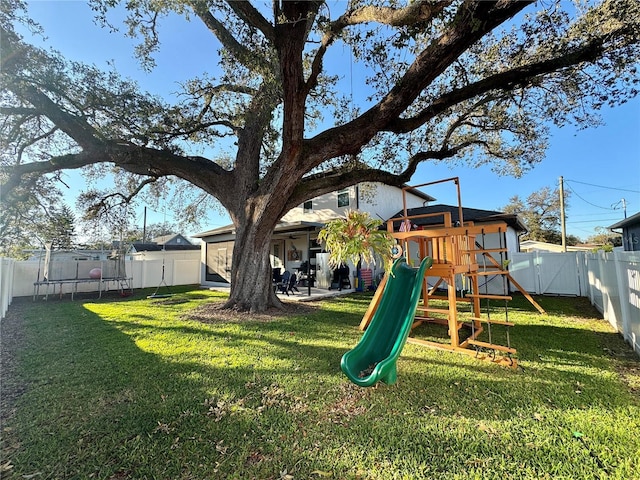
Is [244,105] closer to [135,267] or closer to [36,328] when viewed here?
[36,328]

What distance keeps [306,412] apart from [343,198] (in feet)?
39.3

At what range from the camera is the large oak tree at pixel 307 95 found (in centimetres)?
500

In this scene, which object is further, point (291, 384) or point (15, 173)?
point (15, 173)

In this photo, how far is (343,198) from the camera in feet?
46.1

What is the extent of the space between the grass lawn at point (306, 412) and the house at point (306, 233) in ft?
27.8

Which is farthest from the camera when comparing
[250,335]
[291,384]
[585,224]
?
[585,224]

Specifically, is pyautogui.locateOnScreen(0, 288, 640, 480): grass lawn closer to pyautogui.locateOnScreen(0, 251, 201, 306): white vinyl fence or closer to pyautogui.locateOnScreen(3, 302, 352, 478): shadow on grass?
pyautogui.locateOnScreen(3, 302, 352, 478): shadow on grass

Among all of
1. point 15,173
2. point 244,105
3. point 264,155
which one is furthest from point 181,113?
point 15,173

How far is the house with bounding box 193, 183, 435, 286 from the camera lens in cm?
1332

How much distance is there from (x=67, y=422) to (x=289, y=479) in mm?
2266

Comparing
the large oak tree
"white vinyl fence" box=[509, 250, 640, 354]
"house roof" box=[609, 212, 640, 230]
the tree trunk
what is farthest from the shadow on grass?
"house roof" box=[609, 212, 640, 230]

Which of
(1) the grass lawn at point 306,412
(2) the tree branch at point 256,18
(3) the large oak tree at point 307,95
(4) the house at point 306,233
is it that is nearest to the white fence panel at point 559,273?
(3) the large oak tree at point 307,95

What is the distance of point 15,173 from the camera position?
22.7 ft

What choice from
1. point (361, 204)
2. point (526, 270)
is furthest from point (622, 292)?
point (361, 204)
